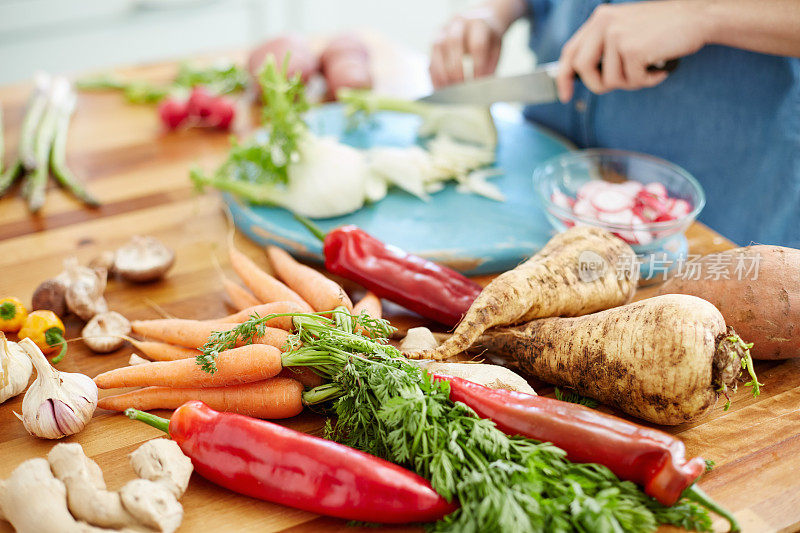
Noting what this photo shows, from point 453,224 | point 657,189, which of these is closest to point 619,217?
point 657,189

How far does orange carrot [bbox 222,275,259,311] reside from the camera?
163 cm

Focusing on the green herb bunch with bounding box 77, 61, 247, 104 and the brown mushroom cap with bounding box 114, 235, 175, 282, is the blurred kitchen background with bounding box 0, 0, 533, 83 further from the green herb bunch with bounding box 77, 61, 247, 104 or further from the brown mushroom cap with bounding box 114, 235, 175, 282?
the brown mushroom cap with bounding box 114, 235, 175, 282

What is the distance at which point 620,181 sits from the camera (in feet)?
6.75

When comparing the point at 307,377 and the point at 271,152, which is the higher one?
the point at 271,152

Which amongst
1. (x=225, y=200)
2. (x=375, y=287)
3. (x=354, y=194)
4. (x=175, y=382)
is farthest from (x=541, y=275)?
(x=225, y=200)

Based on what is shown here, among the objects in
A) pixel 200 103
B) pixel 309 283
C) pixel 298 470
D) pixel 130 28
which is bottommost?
pixel 298 470

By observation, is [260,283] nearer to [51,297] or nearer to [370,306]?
[370,306]

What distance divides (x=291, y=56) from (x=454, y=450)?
2.14 metres

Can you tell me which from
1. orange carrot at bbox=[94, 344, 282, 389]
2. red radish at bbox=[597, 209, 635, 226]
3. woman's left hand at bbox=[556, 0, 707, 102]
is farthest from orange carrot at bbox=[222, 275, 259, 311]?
woman's left hand at bbox=[556, 0, 707, 102]

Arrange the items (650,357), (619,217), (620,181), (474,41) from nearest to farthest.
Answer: (650,357) → (619,217) → (620,181) → (474,41)

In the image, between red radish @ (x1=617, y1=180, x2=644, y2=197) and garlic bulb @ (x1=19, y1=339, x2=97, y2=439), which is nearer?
garlic bulb @ (x1=19, y1=339, x2=97, y2=439)

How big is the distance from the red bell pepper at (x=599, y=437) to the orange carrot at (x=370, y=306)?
1.11 feet

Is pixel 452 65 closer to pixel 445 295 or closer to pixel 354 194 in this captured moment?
pixel 354 194

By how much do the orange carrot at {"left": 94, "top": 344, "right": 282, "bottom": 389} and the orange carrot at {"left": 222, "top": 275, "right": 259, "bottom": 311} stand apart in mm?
298
